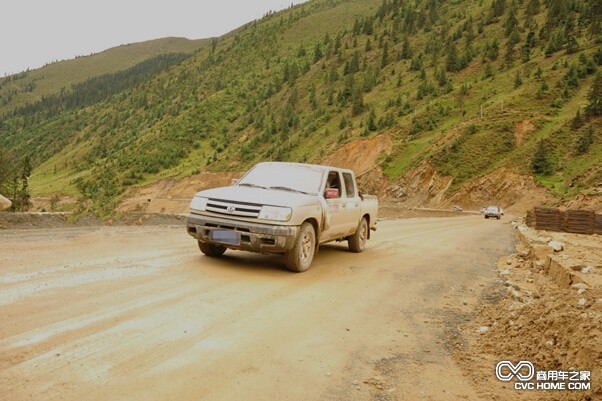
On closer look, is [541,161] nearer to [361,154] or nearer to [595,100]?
[595,100]

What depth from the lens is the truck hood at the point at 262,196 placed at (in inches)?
291

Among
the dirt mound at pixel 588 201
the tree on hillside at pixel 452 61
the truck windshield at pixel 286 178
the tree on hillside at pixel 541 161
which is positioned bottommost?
the dirt mound at pixel 588 201

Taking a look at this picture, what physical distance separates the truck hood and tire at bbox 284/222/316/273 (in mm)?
448

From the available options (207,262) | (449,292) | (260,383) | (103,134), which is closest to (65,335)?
(260,383)

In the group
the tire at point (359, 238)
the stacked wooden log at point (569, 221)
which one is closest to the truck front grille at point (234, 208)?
the tire at point (359, 238)

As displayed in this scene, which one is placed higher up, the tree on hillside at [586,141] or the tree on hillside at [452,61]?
the tree on hillside at [452,61]

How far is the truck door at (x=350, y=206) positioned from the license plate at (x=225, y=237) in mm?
2760

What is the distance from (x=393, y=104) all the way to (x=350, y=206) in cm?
5944

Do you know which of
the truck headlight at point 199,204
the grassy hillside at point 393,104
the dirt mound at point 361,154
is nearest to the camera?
the truck headlight at point 199,204

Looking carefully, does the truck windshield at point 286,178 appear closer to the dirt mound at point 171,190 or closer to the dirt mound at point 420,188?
the dirt mound at point 420,188

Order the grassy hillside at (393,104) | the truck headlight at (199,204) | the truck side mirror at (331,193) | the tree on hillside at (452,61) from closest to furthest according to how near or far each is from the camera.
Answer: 1. the truck headlight at (199,204)
2. the truck side mirror at (331,193)
3. the grassy hillside at (393,104)
4. the tree on hillside at (452,61)

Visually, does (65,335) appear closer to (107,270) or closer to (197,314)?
(197,314)

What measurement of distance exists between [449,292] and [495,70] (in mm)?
66681

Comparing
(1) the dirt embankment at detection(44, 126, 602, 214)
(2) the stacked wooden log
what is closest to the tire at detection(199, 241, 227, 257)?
(2) the stacked wooden log
